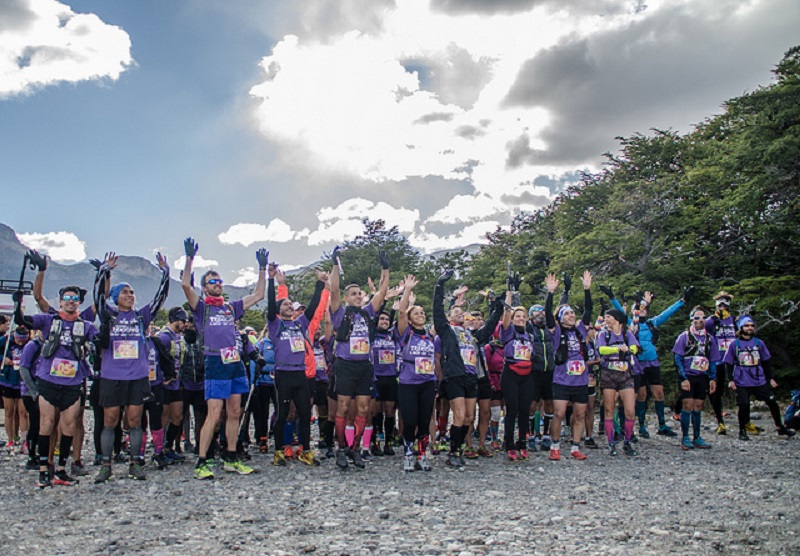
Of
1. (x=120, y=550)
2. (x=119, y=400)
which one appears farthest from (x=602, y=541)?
(x=119, y=400)

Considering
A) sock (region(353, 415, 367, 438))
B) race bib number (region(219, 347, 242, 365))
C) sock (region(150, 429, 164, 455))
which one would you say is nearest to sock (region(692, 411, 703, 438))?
sock (region(353, 415, 367, 438))

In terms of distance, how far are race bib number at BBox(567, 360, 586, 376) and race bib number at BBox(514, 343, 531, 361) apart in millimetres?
700

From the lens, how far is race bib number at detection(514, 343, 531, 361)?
8.53 meters

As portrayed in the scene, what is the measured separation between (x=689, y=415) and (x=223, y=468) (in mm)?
7851

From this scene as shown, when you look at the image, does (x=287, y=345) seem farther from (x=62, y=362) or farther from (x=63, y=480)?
(x=63, y=480)

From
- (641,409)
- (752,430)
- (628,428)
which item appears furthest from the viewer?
(752,430)

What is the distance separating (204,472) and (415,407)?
2818 millimetres

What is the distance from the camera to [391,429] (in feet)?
31.3

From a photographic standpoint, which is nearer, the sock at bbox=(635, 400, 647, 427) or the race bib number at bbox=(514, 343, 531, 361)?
the race bib number at bbox=(514, 343, 531, 361)

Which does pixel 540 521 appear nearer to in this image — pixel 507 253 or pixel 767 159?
pixel 767 159

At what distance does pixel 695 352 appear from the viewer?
10.5 meters

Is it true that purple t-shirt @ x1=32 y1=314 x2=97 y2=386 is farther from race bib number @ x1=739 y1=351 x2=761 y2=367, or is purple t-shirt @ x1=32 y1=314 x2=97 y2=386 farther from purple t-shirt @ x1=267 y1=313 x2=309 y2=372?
race bib number @ x1=739 y1=351 x2=761 y2=367

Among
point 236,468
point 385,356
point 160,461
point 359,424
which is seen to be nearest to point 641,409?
point 385,356

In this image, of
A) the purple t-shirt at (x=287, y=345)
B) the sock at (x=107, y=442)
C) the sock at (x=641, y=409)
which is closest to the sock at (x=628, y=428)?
the sock at (x=641, y=409)
